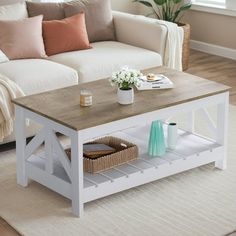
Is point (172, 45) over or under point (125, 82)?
under

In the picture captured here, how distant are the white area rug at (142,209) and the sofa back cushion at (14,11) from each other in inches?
55.8

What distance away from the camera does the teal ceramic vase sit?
13.0 ft

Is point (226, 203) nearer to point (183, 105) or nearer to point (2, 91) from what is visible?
point (183, 105)

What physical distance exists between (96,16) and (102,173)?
6.53 feet

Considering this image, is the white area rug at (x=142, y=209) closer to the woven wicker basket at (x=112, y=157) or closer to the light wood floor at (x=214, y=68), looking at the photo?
the woven wicker basket at (x=112, y=157)

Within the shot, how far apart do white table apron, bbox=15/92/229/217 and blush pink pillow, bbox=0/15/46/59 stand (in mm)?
1111


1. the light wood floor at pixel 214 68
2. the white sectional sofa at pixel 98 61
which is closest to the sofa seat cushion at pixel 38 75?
the white sectional sofa at pixel 98 61

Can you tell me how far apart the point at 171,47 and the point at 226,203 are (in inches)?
72.1

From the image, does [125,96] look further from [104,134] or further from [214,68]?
[214,68]

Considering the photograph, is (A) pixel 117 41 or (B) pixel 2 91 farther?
(A) pixel 117 41

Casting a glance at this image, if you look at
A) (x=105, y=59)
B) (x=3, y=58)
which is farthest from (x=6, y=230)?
(x=105, y=59)

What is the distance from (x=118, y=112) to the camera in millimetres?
3662

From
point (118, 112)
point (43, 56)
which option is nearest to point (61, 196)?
point (118, 112)

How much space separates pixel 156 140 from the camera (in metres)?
3.95
